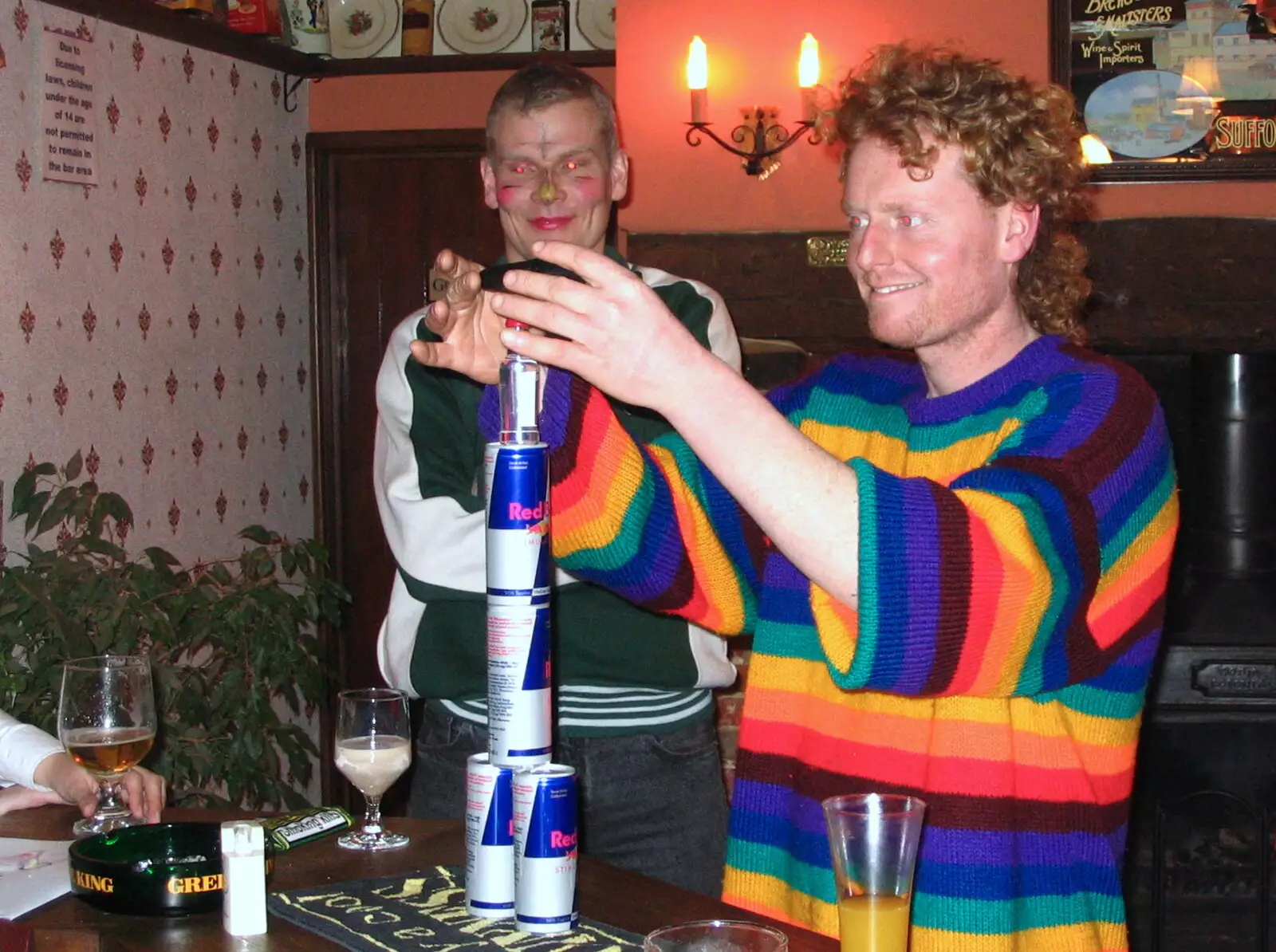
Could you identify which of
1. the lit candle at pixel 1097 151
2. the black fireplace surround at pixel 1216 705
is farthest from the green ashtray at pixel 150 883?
the lit candle at pixel 1097 151

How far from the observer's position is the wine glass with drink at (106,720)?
1.39m

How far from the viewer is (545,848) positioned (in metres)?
1.02

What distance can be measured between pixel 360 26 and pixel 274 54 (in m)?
0.31

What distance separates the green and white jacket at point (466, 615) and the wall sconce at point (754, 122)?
1602mm

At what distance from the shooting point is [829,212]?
3.19m

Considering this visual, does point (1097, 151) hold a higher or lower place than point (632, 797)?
higher

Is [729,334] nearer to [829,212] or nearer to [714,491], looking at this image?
[714,491]

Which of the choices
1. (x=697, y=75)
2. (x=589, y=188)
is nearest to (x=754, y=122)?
(x=697, y=75)

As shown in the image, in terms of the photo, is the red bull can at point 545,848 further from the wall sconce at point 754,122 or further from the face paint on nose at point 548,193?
the wall sconce at point 754,122

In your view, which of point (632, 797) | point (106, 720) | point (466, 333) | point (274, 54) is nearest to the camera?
point (466, 333)

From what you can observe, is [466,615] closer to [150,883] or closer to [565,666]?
[565,666]

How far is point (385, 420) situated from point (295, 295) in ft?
8.69

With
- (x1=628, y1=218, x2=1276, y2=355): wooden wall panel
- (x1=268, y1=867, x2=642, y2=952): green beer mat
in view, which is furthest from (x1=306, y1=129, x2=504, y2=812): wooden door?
(x1=268, y1=867, x2=642, y2=952): green beer mat

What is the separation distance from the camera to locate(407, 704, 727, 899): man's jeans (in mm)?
1678
